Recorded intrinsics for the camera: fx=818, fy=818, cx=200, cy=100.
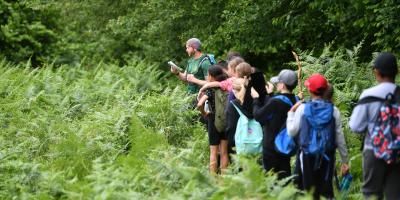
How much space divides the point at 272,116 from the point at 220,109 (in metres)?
2.16

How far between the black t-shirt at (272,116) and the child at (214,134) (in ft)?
6.75

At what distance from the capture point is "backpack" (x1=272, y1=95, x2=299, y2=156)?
29.6 feet

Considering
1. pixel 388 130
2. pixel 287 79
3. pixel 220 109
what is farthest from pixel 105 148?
pixel 388 130

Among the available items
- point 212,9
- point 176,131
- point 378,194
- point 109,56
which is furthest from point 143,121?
point 109,56

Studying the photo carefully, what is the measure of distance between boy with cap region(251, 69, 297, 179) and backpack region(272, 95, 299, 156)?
3cm

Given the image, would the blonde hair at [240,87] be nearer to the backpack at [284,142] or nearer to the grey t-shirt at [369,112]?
the backpack at [284,142]

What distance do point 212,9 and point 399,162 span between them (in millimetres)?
11146

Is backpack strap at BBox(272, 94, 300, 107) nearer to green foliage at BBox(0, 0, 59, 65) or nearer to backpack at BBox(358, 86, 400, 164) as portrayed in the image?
backpack at BBox(358, 86, 400, 164)

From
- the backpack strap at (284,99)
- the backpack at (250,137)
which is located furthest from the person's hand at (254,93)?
the backpack strap at (284,99)

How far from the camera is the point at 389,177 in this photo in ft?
26.6

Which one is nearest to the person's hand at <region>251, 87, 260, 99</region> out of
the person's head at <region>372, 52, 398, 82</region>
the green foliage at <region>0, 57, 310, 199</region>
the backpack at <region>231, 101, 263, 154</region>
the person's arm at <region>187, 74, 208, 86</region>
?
the backpack at <region>231, 101, 263, 154</region>

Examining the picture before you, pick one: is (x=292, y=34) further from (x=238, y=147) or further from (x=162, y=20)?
(x=238, y=147)

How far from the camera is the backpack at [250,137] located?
996cm

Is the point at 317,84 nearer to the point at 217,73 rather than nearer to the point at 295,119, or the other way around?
the point at 295,119
